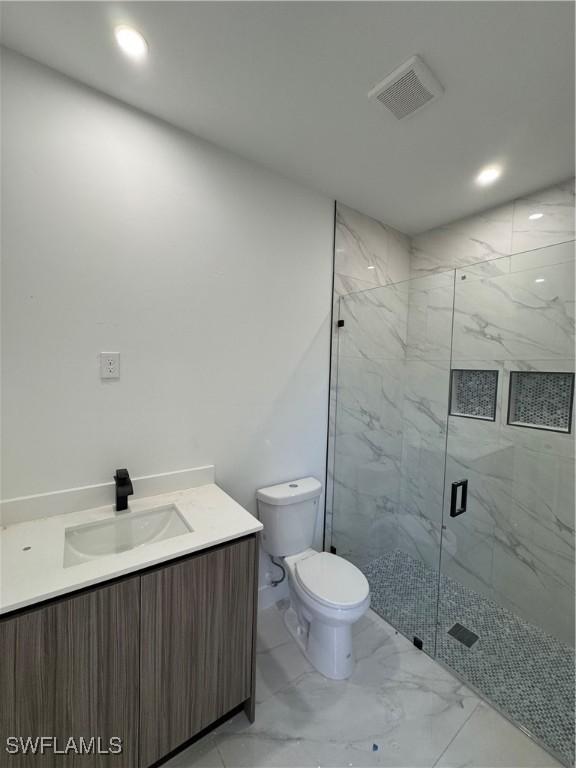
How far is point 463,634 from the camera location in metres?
1.80

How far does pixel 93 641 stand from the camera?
3.18 ft

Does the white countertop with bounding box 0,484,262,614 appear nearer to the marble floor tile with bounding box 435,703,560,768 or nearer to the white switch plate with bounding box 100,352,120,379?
the white switch plate with bounding box 100,352,120,379

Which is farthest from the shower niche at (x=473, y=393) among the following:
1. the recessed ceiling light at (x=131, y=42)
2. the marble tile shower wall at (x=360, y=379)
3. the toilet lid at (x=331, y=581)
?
the recessed ceiling light at (x=131, y=42)

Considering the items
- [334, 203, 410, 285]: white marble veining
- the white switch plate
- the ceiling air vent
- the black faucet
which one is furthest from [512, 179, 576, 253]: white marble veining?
the black faucet

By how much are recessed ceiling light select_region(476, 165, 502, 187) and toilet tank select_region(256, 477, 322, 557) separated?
200cm

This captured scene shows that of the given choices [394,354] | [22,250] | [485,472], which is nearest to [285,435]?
[394,354]

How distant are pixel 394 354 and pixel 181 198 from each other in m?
1.75

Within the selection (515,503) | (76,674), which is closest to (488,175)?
(515,503)

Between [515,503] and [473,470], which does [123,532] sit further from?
[515,503]

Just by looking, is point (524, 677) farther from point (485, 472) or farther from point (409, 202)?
point (409, 202)

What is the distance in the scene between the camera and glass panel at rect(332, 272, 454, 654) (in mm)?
2234

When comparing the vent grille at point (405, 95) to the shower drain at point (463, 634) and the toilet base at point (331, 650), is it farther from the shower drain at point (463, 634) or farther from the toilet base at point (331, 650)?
the shower drain at point (463, 634)

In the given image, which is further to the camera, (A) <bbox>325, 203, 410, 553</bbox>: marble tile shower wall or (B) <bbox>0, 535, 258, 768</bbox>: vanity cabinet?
(A) <bbox>325, 203, 410, 553</bbox>: marble tile shower wall

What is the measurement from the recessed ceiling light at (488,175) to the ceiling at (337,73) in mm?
45
